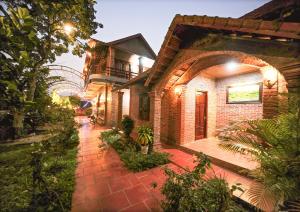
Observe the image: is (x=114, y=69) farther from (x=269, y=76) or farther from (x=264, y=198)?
(x=264, y=198)

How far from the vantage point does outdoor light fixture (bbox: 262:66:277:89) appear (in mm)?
3995

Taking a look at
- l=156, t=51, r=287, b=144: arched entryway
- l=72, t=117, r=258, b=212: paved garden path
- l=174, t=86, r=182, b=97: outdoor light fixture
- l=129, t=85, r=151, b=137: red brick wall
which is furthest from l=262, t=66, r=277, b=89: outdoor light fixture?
l=129, t=85, r=151, b=137: red brick wall

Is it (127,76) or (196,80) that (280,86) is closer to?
(196,80)

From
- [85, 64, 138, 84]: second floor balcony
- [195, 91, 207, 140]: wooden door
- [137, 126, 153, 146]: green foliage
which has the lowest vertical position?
[137, 126, 153, 146]: green foliage

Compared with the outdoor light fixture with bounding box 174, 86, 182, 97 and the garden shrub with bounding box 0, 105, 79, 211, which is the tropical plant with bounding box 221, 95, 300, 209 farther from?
the outdoor light fixture with bounding box 174, 86, 182, 97

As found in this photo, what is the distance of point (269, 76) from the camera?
161 inches

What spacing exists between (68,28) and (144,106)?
21.1ft

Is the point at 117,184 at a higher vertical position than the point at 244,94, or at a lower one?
lower

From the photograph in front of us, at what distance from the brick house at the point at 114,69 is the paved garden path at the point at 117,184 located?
287 inches

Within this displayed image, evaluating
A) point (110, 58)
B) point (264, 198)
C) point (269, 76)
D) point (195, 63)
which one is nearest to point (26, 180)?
point (264, 198)

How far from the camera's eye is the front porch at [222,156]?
4387 mm

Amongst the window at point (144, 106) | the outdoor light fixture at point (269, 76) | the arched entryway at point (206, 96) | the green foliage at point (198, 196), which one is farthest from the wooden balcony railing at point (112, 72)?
the green foliage at point (198, 196)

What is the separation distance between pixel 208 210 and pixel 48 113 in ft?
42.3

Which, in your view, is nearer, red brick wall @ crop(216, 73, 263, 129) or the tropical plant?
the tropical plant
